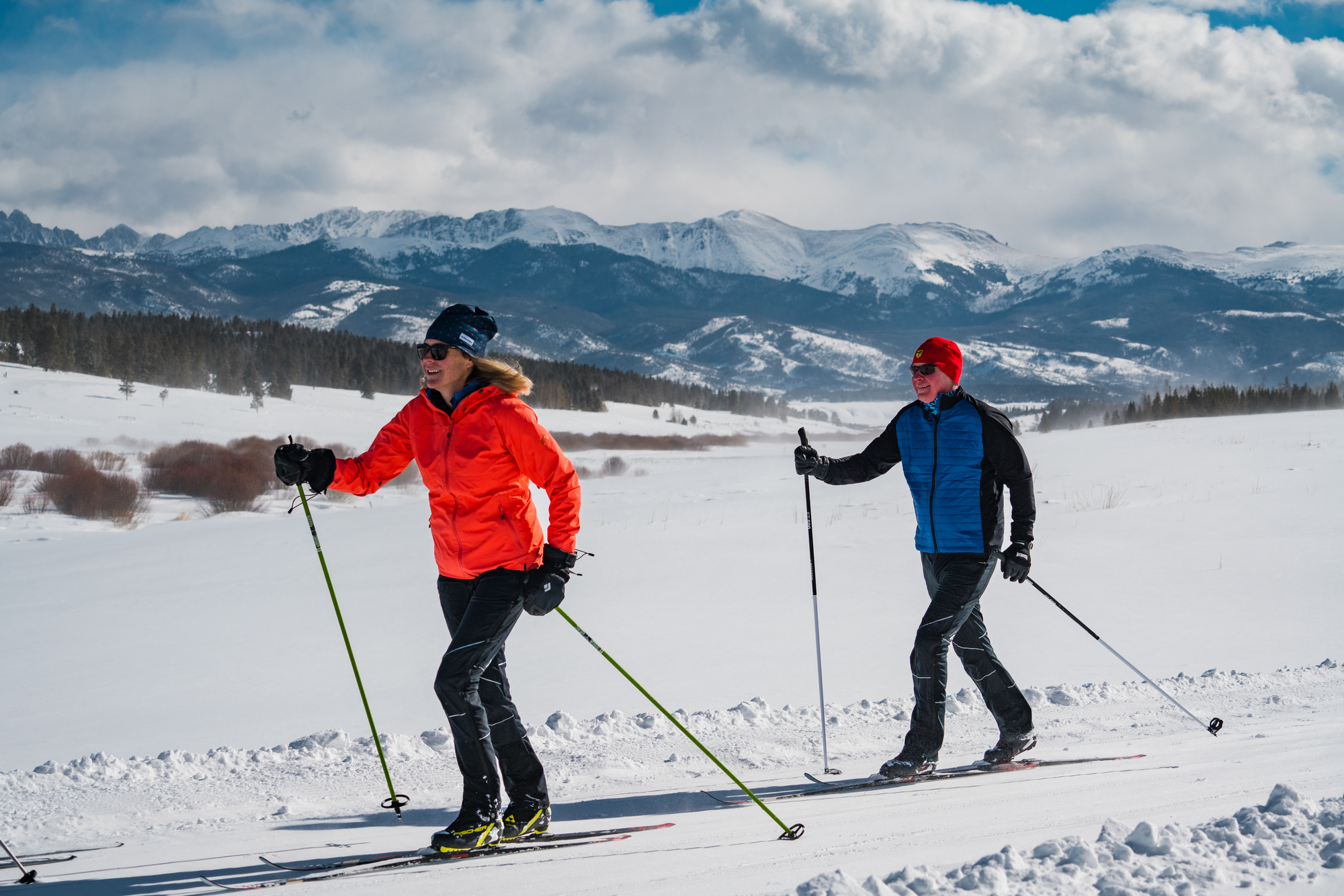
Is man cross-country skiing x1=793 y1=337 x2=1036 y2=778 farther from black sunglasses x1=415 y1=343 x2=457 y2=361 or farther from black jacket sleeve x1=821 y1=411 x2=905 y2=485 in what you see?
black sunglasses x1=415 y1=343 x2=457 y2=361

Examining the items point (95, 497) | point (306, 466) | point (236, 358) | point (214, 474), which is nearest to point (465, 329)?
point (306, 466)

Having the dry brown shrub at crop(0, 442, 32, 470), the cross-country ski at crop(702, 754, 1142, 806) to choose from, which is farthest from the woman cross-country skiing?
the dry brown shrub at crop(0, 442, 32, 470)

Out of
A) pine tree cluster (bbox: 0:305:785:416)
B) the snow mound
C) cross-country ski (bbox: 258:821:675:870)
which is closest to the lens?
the snow mound

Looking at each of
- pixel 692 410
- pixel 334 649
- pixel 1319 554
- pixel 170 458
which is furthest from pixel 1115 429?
pixel 692 410

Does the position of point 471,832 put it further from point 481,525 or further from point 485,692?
point 481,525

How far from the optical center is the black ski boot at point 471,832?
340cm

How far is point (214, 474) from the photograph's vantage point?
71.8ft

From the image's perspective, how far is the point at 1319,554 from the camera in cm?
981

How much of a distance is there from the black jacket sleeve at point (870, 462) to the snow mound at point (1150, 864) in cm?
215

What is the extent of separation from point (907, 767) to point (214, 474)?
21.6 meters

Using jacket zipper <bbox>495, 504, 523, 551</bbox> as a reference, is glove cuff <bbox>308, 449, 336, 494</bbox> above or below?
above

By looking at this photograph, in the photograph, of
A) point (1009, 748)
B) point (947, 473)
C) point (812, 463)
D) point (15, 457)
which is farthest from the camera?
point (15, 457)

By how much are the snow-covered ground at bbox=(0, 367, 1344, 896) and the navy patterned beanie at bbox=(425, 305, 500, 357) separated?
6.56 feet

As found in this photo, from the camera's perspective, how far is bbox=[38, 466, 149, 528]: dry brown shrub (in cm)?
1853
